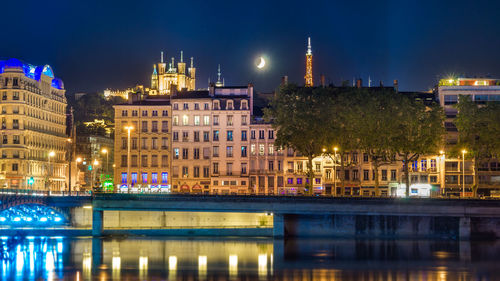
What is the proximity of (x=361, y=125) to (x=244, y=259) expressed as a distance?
5119cm

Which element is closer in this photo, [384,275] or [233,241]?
[384,275]

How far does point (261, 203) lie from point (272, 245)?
11576mm

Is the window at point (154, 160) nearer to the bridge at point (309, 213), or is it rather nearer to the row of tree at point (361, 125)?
the row of tree at point (361, 125)

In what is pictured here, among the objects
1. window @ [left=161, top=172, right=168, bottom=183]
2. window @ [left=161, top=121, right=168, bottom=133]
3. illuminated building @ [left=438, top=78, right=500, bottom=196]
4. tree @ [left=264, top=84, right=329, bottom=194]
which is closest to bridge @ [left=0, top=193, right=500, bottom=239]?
tree @ [left=264, top=84, right=329, bottom=194]

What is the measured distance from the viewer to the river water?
90312 millimetres

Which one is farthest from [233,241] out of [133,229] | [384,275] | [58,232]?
[384,275]

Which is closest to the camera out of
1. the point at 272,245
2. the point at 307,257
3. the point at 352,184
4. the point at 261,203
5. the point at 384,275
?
the point at 384,275

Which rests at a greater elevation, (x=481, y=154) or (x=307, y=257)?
(x=481, y=154)

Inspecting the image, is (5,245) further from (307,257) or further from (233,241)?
(307,257)

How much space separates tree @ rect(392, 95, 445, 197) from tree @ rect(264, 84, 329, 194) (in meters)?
12.6

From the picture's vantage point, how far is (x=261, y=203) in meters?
130

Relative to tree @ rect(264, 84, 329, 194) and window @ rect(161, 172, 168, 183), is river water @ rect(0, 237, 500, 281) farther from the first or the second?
window @ rect(161, 172, 168, 183)

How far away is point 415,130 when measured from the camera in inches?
5797

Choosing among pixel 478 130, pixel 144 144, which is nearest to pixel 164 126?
pixel 144 144
